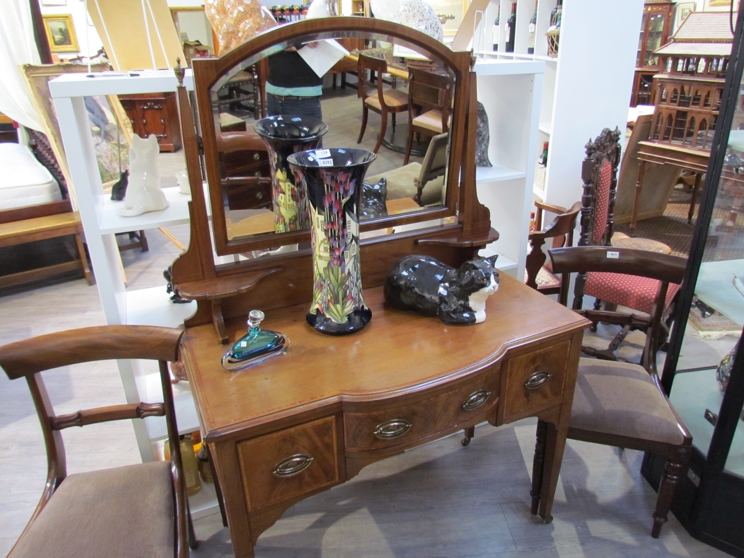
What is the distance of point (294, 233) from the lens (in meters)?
1.35

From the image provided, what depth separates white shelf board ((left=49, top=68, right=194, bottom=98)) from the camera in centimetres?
118

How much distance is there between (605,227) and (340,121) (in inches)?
64.2

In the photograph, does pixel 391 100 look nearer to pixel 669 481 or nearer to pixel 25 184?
pixel 669 481

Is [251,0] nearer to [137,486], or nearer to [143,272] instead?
[137,486]

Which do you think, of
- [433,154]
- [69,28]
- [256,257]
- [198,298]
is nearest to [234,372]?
[198,298]

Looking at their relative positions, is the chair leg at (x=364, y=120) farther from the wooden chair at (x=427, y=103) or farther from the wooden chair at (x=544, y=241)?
the wooden chair at (x=544, y=241)

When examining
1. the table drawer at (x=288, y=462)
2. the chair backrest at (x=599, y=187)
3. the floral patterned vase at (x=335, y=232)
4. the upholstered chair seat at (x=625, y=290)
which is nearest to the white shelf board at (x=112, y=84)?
the floral patterned vase at (x=335, y=232)

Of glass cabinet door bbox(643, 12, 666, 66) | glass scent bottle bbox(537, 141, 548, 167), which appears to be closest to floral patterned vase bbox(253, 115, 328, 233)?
glass scent bottle bbox(537, 141, 548, 167)

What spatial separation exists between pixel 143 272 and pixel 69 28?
2948mm

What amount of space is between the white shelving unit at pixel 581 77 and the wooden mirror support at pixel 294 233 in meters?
0.94

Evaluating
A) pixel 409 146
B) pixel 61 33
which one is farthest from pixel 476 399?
pixel 61 33

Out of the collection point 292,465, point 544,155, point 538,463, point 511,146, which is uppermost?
point 511,146

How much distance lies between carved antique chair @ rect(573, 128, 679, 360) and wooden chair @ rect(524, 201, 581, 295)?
8cm

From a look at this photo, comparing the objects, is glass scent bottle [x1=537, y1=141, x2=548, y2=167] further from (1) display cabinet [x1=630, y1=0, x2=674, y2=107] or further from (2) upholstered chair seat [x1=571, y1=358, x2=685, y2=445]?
(1) display cabinet [x1=630, y1=0, x2=674, y2=107]
